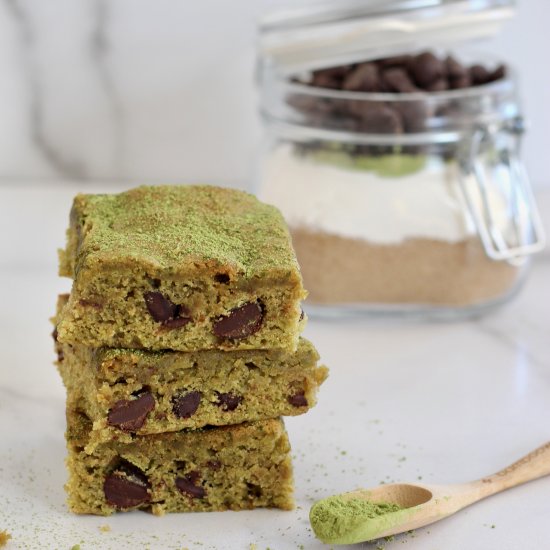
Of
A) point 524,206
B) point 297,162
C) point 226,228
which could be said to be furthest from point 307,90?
point 226,228

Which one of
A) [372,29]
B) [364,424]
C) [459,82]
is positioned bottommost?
[364,424]

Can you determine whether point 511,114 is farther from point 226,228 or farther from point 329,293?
point 226,228

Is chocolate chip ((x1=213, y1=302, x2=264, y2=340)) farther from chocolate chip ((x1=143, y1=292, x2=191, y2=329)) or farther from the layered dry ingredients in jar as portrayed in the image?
the layered dry ingredients in jar

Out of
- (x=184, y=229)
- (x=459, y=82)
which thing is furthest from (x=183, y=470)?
(x=459, y=82)

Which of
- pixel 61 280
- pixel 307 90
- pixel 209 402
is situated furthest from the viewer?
pixel 61 280

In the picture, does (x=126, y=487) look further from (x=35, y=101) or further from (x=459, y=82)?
(x=35, y=101)

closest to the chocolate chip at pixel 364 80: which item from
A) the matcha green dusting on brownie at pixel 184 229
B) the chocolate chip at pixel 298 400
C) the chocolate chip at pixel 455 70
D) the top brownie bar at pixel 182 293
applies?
the chocolate chip at pixel 455 70
